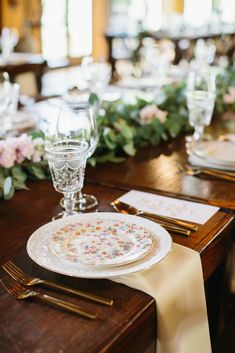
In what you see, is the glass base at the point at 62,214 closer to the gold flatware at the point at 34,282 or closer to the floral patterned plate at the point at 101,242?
the floral patterned plate at the point at 101,242

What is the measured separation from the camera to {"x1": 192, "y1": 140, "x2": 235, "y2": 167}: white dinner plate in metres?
1.42

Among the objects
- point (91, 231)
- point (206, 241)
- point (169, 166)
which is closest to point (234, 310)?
point (169, 166)

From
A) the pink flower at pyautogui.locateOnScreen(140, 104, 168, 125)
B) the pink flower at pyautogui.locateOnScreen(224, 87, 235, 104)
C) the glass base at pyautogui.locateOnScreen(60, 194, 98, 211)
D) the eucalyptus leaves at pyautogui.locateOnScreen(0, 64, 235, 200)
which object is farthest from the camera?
the pink flower at pyautogui.locateOnScreen(224, 87, 235, 104)

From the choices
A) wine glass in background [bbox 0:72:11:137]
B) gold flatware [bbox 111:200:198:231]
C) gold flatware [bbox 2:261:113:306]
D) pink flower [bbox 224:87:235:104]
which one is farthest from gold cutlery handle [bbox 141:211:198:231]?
pink flower [bbox 224:87:235:104]

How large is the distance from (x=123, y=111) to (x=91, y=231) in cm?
86

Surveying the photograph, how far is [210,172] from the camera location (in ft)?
4.58

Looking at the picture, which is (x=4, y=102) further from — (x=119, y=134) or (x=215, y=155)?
(x=215, y=155)

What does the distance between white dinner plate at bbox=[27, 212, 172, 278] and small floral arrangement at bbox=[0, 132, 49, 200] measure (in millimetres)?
289

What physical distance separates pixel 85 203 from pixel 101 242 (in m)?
0.29

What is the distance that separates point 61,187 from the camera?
105 centimetres

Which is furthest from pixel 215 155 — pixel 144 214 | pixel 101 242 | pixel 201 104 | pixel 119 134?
pixel 101 242

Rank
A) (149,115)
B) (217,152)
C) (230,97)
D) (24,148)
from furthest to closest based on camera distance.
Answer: (230,97)
(149,115)
(217,152)
(24,148)

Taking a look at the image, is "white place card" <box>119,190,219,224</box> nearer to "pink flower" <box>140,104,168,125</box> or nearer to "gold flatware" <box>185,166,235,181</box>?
"gold flatware" <box>185,166,235,181</box>

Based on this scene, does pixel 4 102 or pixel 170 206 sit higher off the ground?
pixel 4 102
